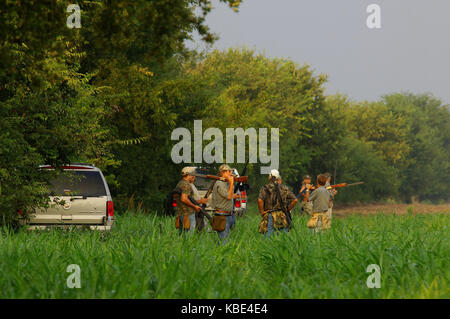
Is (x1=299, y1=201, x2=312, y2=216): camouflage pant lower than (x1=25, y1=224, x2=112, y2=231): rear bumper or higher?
higher

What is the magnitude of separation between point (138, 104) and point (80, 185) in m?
10.1

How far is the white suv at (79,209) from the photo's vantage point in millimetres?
14320

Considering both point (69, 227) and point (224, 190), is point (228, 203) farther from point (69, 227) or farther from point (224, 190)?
point (69, 227)

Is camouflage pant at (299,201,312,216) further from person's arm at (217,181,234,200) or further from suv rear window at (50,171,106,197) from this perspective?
suv rear window at (50,171,106,197)

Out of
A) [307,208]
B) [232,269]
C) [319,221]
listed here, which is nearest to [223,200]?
[319,221]

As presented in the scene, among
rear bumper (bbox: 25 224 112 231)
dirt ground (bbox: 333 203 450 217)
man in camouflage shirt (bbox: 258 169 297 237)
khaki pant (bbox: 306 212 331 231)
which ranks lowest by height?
dirt ground (bbox: 333 203 450 217)

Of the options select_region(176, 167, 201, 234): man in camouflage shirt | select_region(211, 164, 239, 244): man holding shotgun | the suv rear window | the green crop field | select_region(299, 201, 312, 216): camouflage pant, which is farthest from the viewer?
select_region(299, 201, 312, 216): camouflage pant

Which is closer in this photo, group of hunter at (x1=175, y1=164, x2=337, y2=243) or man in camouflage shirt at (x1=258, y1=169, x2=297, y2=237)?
group of hunter at (x1=175, y1=164, x2=337, y2=243)

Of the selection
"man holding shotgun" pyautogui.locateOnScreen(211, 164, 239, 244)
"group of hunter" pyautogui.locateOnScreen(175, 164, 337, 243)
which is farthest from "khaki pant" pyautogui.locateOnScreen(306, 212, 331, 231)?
"man holding shotgun" pyautogui.locateOnScreen(211, 164, 239, 244)

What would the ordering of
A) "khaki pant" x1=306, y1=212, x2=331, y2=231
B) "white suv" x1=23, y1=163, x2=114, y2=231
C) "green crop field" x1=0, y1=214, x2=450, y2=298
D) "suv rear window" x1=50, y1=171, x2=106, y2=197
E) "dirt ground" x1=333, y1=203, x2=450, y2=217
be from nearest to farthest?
"green crop field" x1=0, y1=214, x2=450, y2=298 < "khaki pant" x1=306, y1=212, x2=331, y2=231 < "white suv" x1=23, y1=163, x2=114, y2=231 < "suv rear window" x1=50, y1=171, x2=106, y2=197 < "dirt ground" x1=333, y1=203, x2=450, y2=217

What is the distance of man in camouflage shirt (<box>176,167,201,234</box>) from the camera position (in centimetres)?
1334

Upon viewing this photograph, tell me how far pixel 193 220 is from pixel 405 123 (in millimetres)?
73504

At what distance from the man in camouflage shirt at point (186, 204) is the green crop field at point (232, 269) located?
138cm

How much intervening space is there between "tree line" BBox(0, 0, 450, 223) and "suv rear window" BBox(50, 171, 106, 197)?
0.38m
